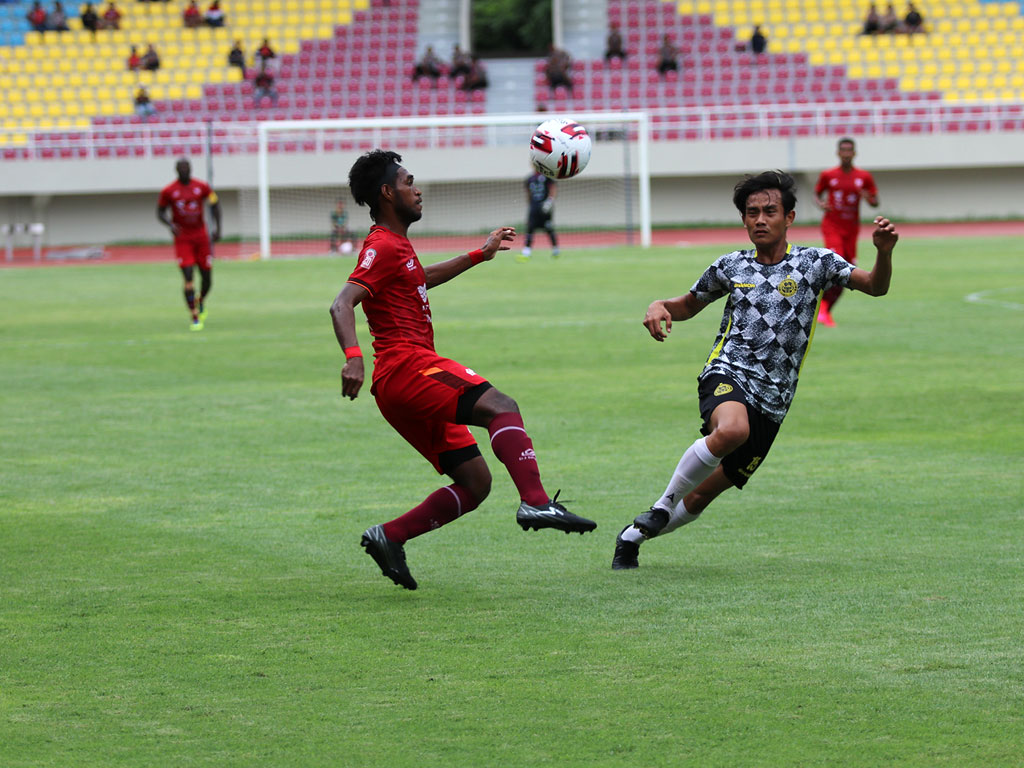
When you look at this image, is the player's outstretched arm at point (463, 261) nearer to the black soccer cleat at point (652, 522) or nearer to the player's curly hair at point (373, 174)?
the player's curly hair at point (373, 174)

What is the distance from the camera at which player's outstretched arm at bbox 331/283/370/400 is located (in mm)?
5668

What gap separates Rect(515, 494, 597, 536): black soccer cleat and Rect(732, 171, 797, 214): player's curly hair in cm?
174

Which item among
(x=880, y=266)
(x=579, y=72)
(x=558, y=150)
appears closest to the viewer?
(x=880, y=266)

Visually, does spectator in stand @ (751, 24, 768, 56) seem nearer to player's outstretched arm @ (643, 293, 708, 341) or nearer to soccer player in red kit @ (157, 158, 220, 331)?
soccer player in red kit @ (157, 158, 220, 331)

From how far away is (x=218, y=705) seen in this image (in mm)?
4688

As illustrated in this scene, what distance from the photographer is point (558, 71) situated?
4044cm

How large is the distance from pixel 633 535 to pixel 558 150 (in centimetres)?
236

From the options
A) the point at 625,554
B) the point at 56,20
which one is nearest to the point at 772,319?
the point at 625,554

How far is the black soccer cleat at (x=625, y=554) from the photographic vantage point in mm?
6578

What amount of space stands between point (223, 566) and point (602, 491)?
100 inches

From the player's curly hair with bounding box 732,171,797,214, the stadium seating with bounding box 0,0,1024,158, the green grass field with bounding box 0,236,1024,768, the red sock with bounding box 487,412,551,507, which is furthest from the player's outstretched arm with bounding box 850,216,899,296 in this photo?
the stadium seating with bounding box 0,0,1024,158

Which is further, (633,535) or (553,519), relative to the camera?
(633,535)

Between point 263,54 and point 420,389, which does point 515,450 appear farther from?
point 263,54

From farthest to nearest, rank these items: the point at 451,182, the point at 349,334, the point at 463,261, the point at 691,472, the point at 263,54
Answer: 1. the point at 263,54
2. the point at 451,182
3. the point at 463,261
4. the point at 691,472
5. the point at 349,334
